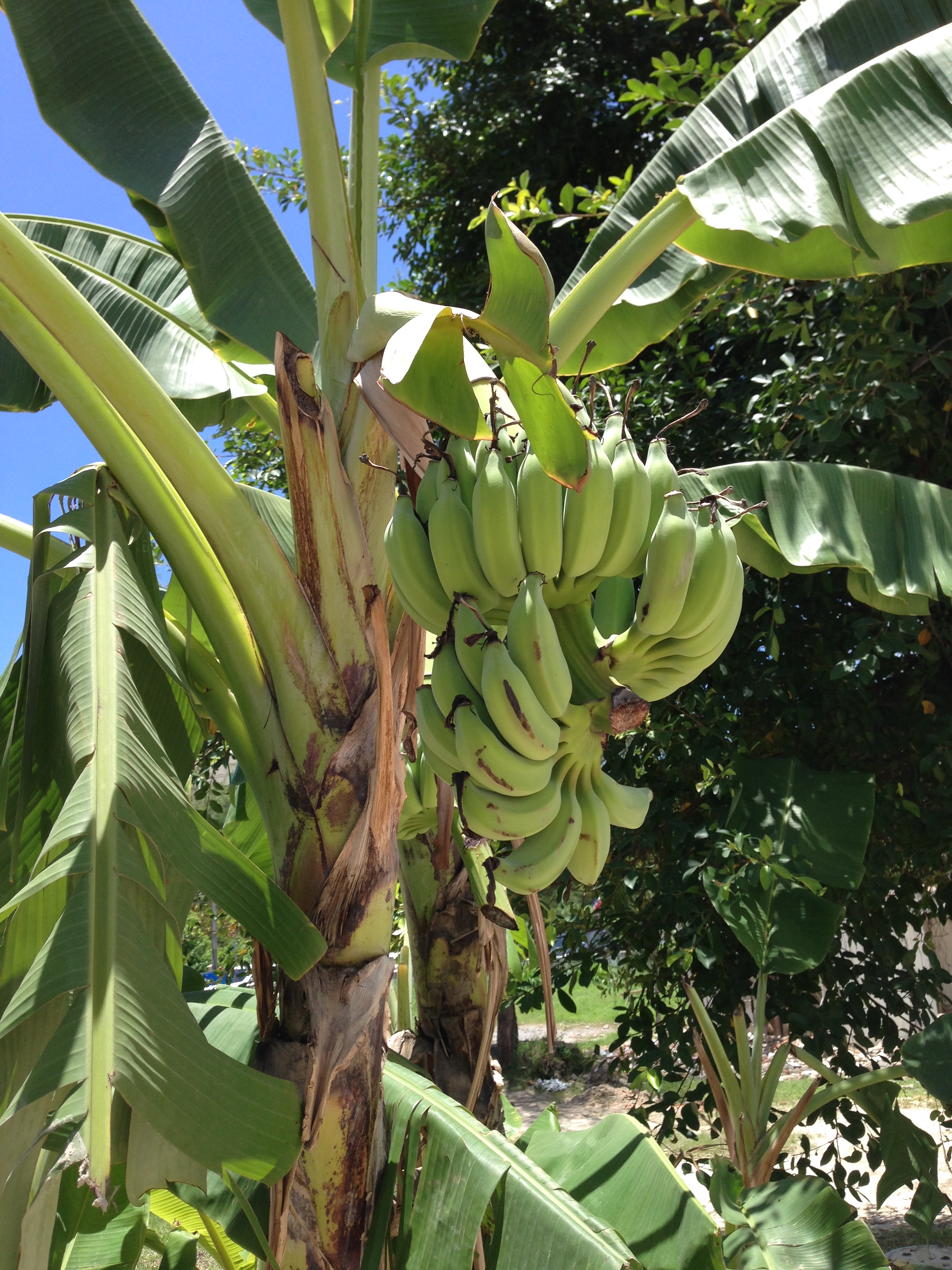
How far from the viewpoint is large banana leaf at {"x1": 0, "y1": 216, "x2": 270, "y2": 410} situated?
78.7 inches

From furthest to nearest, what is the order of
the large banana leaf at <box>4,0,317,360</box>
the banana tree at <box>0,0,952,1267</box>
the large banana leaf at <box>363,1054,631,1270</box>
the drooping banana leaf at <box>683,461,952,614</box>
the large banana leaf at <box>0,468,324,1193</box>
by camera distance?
the drooping banana leaf at <box>683,461,952,614</box>
the large banana leaf at <box>4,0,317,360</box>
the large banana leaf at <box>363,1054,631,1270</box>
the banana tree at <box>0,0,952,1267</box>
the large banana leaf at <box>0,468,324,1193</box>

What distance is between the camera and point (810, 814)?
240cm

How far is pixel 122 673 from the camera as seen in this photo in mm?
1294

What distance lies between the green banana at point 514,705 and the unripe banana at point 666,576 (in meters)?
0.19

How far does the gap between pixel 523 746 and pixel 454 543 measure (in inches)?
11.3

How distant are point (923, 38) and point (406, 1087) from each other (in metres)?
2.04

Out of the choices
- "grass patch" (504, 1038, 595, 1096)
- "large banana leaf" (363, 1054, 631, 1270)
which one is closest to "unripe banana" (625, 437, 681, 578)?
"large banana leaf" (363, 1054, 631, 1270)

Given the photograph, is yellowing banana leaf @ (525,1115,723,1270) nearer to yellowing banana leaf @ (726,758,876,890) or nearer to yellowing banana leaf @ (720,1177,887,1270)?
yellowing banana leaf @ (720,1177,887,1270)

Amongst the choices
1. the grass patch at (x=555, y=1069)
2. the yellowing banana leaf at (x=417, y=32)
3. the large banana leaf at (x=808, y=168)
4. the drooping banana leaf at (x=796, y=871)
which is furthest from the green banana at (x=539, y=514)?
the grass patch at (x=555, y=1069)

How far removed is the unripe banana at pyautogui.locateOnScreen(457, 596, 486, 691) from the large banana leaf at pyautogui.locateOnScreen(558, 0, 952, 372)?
0.64 metres

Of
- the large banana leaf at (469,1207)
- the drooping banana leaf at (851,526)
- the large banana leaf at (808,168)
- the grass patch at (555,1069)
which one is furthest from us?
the grass patch at (555,1069)

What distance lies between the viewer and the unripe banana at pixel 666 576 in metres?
1.19

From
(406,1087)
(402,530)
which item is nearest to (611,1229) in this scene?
(406,1087)

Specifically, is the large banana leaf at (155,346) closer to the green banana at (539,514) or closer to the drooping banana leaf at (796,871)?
the green banana at (539,514)
